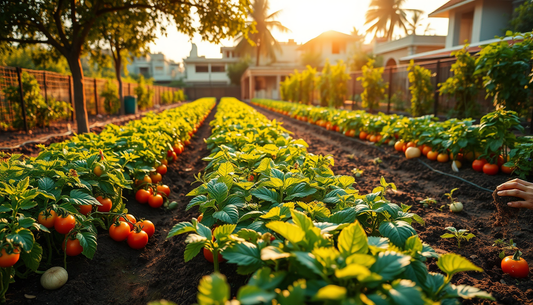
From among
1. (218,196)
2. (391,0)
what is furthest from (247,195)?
(391,0)

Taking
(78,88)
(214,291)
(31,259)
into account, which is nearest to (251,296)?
(214,291)

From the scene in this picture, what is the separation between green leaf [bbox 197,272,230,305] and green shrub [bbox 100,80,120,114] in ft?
55.3

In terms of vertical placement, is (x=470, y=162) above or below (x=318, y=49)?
below

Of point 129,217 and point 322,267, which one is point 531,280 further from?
point 129,217

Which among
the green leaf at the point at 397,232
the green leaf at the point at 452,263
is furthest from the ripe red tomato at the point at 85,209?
the green leaf at the point at 452,263

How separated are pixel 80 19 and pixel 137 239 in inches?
286

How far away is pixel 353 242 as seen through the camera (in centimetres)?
117

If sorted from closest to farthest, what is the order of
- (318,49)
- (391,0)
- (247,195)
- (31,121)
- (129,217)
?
(247,195) < (129,217) < (31,121) < (318,49) < (391,0)

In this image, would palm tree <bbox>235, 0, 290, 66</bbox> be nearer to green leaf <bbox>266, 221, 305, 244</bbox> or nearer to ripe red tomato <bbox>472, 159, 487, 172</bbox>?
ripe red tomato <bbox>472, 159, 487, 172</bbox>

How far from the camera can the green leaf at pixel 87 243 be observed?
210 cm

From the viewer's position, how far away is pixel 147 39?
1052 cm

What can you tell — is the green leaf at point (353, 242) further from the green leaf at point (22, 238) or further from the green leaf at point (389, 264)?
the green leaf at point (22, 238)

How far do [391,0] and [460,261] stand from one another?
47935 millimetres

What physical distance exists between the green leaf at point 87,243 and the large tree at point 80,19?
6408mm
